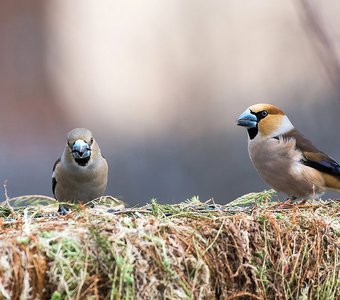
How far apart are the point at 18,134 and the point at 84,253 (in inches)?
237

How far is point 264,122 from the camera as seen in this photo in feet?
16.4

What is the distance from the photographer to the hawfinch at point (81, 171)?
4.71 metres

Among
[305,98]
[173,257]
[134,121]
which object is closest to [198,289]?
[173,257]

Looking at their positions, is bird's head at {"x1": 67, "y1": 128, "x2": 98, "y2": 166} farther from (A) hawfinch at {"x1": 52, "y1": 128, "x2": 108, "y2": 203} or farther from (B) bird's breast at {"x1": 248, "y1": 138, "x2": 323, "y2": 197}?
(B) bird's breast at {"x1": 248, "y1": 138, "x2": 323, "y2": 197}

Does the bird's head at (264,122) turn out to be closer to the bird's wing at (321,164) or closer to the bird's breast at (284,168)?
the bird's breast at (284,168)

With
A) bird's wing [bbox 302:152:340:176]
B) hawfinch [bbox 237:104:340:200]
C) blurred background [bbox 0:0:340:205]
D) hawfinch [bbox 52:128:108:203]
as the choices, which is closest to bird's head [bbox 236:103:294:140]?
hawfinch [bbox 237:104:340:200]

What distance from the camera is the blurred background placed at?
7.28 m

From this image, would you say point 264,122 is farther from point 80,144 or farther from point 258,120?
point 80,144

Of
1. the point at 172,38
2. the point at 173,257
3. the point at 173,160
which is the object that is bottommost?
the point at 173,160

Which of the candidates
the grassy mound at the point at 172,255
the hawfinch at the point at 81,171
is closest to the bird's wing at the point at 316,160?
the hawfinch at the point at 81,171

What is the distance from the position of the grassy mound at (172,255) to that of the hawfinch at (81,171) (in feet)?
6.25

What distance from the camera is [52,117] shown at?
8008 millimetres

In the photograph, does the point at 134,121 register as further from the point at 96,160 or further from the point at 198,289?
the point at 198,289

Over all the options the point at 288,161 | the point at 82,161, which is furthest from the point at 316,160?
the point at 82,161
